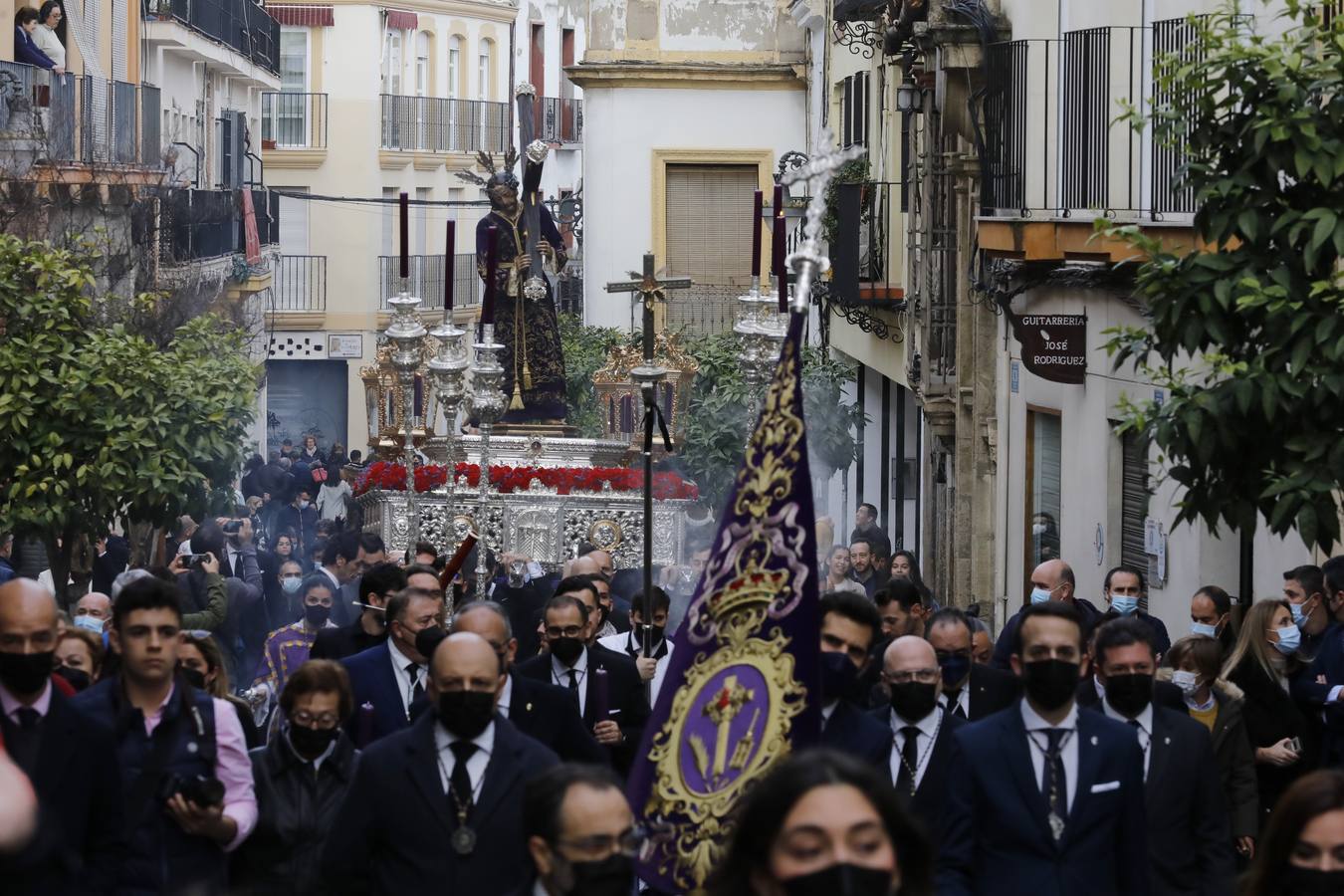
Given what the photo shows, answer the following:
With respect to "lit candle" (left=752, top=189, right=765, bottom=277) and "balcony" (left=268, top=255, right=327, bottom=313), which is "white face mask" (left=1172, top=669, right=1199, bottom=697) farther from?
"balcony" (left=268, top=255, right=327, bottom=313)

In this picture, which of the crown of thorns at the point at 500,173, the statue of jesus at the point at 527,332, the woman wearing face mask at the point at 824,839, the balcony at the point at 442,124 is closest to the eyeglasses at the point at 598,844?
the woman wearing face mask at the point at 824,839

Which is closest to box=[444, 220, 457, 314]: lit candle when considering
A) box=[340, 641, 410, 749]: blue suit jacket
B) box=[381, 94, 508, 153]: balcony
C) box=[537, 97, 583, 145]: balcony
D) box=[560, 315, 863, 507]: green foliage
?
box=[340, 641, 410, 749]: blue suit jacket

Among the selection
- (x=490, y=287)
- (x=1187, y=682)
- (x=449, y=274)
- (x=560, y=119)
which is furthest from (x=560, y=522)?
(x=560, y=119)

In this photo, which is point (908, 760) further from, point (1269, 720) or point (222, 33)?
point (222, 33)

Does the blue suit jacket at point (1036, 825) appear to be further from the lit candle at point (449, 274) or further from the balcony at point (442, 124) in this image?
the balcony at point (442, 124)

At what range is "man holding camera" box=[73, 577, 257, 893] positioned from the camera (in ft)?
22.1

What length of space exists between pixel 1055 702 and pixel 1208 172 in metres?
2.75

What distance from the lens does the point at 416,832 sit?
6258mm

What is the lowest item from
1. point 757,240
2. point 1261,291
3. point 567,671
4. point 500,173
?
point 567,671

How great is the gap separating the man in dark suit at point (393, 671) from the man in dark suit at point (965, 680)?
5.37 feet

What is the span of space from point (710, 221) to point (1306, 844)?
33.6 m

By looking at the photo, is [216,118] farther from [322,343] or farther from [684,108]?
[322,343]

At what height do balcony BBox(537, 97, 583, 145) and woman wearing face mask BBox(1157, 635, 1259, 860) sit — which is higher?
balcony BBox(537, 97, 583, 145)

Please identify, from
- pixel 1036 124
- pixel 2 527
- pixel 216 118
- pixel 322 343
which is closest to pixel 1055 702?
pixel 2 527
